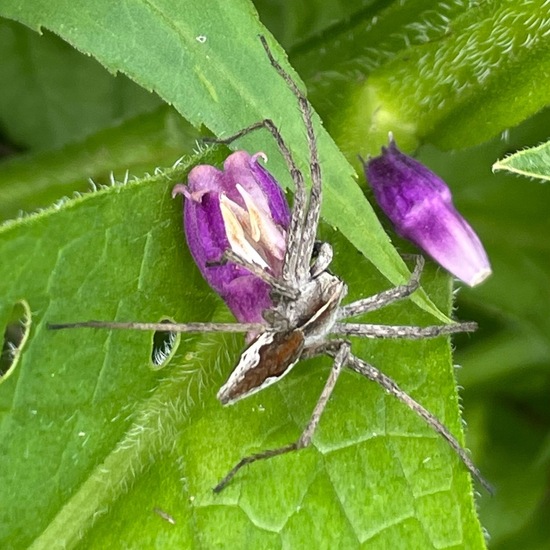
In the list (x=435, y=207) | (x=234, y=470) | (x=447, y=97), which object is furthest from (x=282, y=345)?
(x=447, y=97)

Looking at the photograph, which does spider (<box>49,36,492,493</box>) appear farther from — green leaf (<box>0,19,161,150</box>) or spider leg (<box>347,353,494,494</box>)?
green leaf (<box>0,19,161,150</box>)

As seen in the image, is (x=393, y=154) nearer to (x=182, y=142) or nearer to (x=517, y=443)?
(x=182, y=142)

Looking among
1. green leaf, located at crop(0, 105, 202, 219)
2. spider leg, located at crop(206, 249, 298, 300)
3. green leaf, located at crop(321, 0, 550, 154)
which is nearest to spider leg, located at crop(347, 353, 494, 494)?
spider leg, located at crop(206, 249, 298, 300)

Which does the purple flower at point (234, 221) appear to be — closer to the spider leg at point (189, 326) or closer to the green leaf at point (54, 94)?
the spider leg at point (189, 326)

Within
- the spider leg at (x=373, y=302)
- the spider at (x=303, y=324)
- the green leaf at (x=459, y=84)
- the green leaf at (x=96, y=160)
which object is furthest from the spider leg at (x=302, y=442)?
the green leaf at (x=96, y=160)

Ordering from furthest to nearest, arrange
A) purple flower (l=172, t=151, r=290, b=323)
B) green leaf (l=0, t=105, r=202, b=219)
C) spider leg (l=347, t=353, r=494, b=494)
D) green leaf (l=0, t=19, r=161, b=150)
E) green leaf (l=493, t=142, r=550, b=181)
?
1. green leaf (l=0, t=19, r=161, b=150)
2. green leaf (l=0, t=105, r=202, b=219)
3. spider leg (l=347, t=353, r=494, b=494)
4. purple flower (l=172, t=151, r=290, b=323)
5. green leaf (l=493, t=142, r=550, b=181)

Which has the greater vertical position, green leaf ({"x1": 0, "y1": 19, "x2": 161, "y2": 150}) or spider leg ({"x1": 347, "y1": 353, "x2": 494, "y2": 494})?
green leaf ({"x1": 0, "y1": 19, "x2": 161, "y2": 150})

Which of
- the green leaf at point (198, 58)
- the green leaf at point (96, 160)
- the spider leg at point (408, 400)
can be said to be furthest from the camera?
the green leaf at point (96, 160)

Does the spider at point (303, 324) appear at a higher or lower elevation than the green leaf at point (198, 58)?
lower
